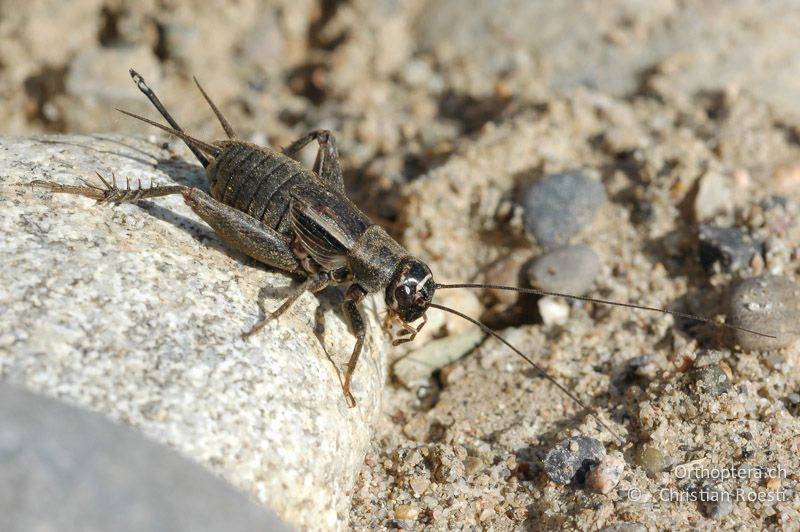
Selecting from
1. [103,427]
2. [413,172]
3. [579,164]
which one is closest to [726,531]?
[103,427]

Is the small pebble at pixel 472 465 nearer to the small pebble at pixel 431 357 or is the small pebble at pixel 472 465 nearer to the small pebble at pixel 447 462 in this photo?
the small pebble at pixel 447 462

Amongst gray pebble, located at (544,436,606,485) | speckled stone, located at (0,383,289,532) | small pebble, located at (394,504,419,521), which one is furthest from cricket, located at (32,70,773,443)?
speckled stone, located at (0,383,289,532)

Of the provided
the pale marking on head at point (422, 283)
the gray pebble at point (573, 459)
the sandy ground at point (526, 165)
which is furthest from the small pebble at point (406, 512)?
the pale marking on head at point (422, 283)

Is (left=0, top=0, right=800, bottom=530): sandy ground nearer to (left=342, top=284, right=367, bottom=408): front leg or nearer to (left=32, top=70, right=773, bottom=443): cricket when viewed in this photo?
(left=32, top=70, right=773, bottom=443): cricket

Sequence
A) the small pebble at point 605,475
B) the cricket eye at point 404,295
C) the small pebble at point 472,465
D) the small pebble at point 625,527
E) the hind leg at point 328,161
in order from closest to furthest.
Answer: the small pebble at point 625,527
the small pebble at point 605,475
the small pebble at point 472,465
the cricket eye at point 404,295
the hind leg at point 328,161

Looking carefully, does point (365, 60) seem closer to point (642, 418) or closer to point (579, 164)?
point (579, 164)

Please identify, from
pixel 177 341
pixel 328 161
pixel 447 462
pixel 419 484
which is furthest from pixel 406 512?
pixel 328 161
